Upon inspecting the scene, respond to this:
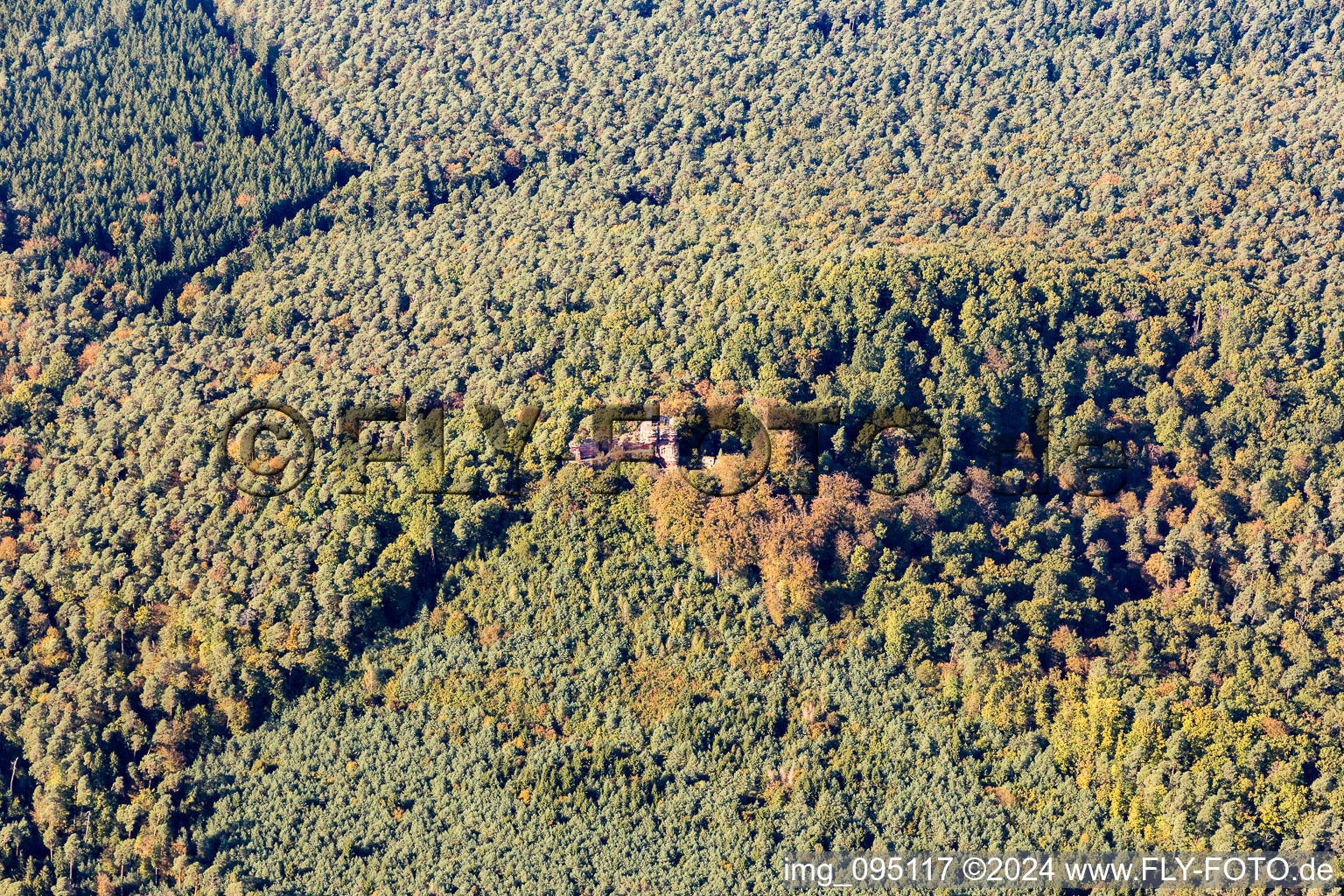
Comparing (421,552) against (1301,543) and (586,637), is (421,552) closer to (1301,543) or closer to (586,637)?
(586,637)

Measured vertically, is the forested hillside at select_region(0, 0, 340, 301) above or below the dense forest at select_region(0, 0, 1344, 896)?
above

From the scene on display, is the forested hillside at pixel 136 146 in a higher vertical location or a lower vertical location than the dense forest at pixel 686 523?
higher

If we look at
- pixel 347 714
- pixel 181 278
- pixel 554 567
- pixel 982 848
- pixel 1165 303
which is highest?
pixel 181 278

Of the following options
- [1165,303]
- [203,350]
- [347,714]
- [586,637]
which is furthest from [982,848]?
[203,350]

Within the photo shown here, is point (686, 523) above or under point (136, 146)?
under

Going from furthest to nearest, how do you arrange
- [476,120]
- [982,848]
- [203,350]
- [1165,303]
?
[476,120] < [203,350] < [1165,303] < [982,848]

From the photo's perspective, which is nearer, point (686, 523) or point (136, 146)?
point (686, 523)

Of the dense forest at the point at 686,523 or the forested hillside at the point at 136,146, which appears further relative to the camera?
the forested hillside at the point at 136,146

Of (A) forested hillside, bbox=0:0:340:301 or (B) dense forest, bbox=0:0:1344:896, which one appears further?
(A) forested hillside, bbox=0:0:340:301
